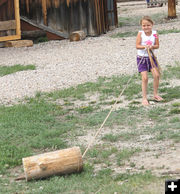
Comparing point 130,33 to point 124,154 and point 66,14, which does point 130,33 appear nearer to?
point 66,14

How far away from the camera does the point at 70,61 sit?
1205cm

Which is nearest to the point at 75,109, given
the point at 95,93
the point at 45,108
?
the point at 45,108

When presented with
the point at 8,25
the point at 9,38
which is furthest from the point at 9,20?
the point at 9,38

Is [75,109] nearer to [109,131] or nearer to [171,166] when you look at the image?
[109,131]

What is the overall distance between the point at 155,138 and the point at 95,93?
294 cm

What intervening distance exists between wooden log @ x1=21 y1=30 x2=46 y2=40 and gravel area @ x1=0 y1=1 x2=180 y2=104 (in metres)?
0.80

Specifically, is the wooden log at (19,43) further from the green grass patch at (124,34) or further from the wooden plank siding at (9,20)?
the green grass patch at (124,34)

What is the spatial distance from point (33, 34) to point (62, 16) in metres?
1.13

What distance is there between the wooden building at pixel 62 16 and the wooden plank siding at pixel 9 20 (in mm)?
1629

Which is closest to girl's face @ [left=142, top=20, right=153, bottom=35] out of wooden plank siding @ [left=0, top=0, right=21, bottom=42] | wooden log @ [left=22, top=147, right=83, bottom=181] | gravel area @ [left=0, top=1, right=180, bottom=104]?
gravel area @ [left=0, top=1, right=180, bottom=104]

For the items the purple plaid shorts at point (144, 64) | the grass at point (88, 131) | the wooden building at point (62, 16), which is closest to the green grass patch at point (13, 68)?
the grass at point (88, 131)

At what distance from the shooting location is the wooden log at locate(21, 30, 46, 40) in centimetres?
1659

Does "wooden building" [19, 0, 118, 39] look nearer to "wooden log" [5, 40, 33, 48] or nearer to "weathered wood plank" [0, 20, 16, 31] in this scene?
"wooden log" [5, 40, 33, 48]

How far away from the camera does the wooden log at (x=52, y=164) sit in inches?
191
